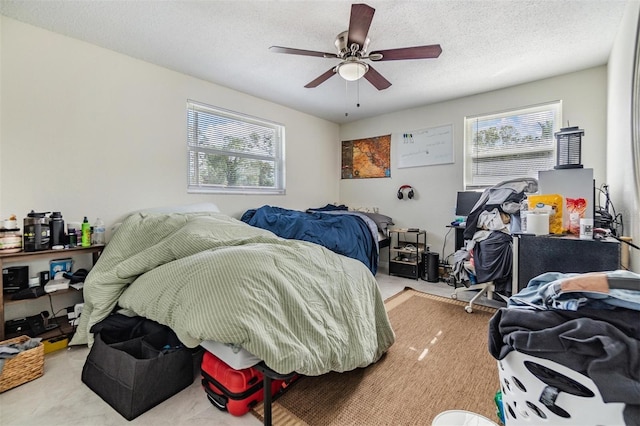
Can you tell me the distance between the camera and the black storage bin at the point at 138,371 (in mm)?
1385

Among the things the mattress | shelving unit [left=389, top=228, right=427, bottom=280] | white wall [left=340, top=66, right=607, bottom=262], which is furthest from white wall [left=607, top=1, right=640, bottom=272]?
the mattress

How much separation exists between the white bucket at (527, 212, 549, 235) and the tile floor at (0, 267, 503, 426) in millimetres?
1974

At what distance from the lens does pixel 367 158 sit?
16.1ft

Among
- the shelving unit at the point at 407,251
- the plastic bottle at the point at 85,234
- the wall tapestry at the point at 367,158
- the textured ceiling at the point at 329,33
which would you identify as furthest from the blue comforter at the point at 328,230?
the textured ceiling at the point at 329,33

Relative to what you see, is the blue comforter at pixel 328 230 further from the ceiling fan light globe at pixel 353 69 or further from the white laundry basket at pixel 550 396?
the white laundry basket at pixel 550 396

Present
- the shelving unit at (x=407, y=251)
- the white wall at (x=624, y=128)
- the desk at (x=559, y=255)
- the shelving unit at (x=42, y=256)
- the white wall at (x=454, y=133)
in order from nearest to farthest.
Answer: the desk at (x=559, y=255), the white wall at (x=624, y=128), the shelving unit at (x=42, y=256), the white wall at (x=454, y=133), the shelving unit at (x=407, y=251)

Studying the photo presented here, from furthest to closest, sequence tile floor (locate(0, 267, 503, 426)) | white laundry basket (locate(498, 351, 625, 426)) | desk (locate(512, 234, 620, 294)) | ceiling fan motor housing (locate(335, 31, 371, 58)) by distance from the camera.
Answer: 1. ceiling fan motor housing (locate(335, 31, 371, 58))
2. desk (locate(512, 234, 620, 294))
3. tile floor (locate(0, 267, 503, 426))
4. white laundry basket (locate(498, 351, 625, 426))

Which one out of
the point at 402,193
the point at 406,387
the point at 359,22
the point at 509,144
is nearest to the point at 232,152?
the point at 359,22

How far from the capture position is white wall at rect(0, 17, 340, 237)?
2.21 meters

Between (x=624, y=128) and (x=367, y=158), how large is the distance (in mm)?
3198

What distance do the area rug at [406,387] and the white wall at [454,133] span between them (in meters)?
2.17

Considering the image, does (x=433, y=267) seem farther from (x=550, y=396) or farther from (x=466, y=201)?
(x=550, y=396)

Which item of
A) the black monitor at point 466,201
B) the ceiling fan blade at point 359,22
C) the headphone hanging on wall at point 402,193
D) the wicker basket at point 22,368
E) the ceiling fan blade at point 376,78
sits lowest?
the wicker basket at point 22,368

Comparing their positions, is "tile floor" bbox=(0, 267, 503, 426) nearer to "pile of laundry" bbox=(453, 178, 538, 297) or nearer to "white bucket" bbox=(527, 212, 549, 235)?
"white bucket" bbox=(527, 212, 549, 235)
